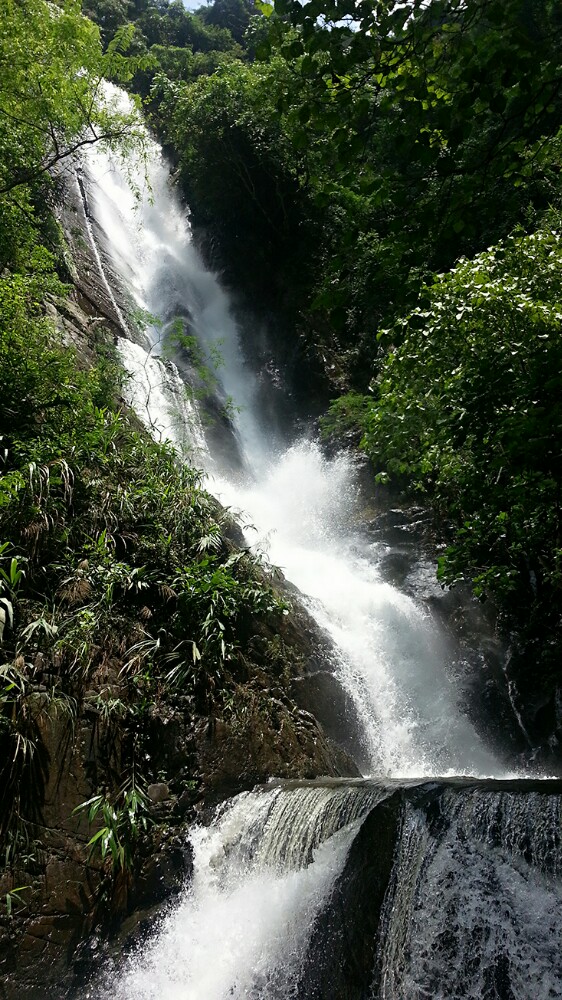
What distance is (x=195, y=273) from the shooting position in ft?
64.4

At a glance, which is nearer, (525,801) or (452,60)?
(452,60)

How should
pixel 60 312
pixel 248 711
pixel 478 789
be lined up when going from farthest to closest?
pixel 60 312 < pixel 248 711 < pixel 478 789

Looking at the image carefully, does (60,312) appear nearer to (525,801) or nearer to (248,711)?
(248,711)

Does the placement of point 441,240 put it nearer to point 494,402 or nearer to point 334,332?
point 494,402

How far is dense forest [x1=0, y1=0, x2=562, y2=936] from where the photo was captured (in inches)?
89.8

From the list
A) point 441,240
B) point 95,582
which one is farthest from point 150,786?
point 441,240

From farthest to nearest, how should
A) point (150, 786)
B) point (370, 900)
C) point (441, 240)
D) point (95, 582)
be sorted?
1. point (95, 582)
2. point (150, 786)
3. point (370, 900)
4. point (441, 240)

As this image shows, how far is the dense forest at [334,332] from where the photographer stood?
2.28 meters

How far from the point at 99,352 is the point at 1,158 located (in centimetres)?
328

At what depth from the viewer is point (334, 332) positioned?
7.21m

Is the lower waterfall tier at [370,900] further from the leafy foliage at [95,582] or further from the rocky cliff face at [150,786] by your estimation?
the leafy foliage at [95,582]

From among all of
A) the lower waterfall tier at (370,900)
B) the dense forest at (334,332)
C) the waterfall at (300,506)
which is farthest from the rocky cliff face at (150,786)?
the waterfall at (300,506)

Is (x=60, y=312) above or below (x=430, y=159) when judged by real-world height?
above

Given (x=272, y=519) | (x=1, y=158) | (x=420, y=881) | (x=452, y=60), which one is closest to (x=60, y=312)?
(x=1, y=158)
